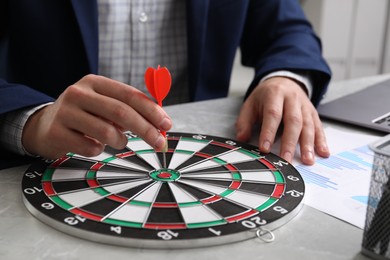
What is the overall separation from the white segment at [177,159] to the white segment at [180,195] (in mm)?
84

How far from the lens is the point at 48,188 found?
2.08ft

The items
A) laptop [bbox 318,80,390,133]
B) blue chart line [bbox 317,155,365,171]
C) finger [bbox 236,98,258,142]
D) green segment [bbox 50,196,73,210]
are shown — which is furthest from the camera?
laptop [bbox 318,80,390,133]

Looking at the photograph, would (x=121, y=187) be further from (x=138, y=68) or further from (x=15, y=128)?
(x=138, y=68)

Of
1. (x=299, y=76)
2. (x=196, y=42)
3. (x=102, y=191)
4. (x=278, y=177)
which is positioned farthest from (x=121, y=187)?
(x=196, y=42)

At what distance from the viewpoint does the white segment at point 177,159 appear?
2.37ft

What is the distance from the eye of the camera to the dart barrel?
1.56 feet

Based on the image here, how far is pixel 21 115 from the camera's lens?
0.79m

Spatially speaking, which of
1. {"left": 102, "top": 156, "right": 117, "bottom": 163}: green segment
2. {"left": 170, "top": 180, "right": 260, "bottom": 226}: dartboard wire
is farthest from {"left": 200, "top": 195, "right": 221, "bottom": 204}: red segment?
{"left": 102, "top": 156, "right": 117, "bottom": 163}: green segment

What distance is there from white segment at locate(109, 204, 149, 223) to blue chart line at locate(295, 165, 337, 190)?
0.94ft

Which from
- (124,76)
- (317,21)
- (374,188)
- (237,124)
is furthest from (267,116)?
(317,21)

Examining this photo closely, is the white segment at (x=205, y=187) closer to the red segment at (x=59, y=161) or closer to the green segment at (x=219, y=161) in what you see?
the green segment at (x=219, y=161)

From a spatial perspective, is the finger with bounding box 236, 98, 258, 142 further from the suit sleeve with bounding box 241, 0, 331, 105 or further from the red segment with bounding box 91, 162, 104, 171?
the red segment with bounding box 91, 162, 104, 171

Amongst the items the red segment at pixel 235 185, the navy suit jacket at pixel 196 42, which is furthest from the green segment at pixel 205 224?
the navy suit jacket at pixel 196 42

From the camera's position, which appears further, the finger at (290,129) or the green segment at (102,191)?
the finger at (290,129)
